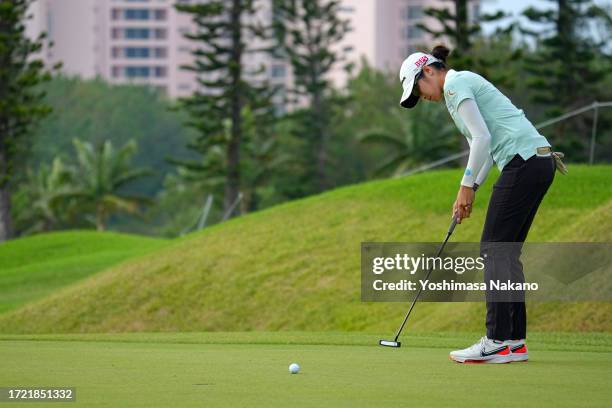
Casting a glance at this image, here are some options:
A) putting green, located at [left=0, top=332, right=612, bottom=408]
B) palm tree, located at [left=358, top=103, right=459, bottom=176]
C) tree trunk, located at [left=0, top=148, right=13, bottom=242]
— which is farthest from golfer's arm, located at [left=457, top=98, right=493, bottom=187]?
palm tree, located at [left=358, top=103, right=459, bottom=176]

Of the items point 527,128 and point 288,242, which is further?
point 288,242

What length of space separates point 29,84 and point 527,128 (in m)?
32.3

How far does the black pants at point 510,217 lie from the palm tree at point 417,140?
46.2m

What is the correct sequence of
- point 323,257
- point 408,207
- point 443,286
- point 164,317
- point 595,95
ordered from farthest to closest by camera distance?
point 595,95
point 408,207
point 323,257
point 164,317
point 443,286

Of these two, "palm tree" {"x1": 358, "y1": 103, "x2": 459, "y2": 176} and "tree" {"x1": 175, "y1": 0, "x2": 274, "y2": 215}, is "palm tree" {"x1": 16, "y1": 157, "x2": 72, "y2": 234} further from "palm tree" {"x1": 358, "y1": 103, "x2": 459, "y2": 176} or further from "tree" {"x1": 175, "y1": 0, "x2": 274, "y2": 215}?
"palm tree" {"x1": 358, "y1": 103, "x2": 459, "y2": 176}

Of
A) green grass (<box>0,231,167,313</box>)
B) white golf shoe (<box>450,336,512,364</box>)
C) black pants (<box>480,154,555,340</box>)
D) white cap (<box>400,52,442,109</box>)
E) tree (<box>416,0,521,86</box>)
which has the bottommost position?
green grass (<box>0,231,167,313</box>)

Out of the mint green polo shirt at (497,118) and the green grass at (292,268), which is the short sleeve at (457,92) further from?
the green grass at (292,268)

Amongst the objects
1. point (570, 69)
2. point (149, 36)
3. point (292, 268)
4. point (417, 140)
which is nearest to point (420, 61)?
point (292, 268)

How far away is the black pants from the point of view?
26.8 ft

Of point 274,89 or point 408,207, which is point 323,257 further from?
point 274,89

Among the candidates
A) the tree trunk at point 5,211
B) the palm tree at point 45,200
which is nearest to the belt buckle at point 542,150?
the tree trunk at point 5,211

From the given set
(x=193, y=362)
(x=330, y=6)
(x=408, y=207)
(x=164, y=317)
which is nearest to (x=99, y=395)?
(x=193, y=362)

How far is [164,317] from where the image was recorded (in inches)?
790

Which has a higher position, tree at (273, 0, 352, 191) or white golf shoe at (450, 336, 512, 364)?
tree at (273, 0, 352, 191)
